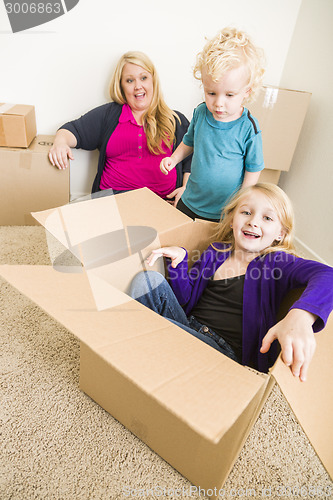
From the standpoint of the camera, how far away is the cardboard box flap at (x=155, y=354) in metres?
0.35

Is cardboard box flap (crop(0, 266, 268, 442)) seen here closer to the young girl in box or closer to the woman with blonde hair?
the young girl in box

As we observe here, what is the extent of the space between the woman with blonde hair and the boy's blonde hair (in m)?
0.59

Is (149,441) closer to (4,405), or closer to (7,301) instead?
(4,405)

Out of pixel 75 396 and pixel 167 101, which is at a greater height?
pixel 167 101

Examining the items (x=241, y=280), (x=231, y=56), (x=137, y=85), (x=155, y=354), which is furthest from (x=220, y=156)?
(x=155, y=354)

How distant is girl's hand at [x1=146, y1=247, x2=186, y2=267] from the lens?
2.35 feet

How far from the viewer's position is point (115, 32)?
1420mm

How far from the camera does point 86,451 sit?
2.24 ft

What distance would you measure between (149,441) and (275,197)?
64 centimetres

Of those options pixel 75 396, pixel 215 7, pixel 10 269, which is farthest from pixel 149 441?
pixel 215 7

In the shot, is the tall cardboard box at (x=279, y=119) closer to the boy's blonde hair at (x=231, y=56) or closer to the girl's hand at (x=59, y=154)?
the boy's blonde hair at (x=231, y=56)

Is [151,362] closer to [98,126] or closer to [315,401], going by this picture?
[315,401]

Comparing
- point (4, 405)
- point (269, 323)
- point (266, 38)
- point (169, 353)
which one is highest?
point (266, 38)

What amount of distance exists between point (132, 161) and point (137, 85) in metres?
0.32
